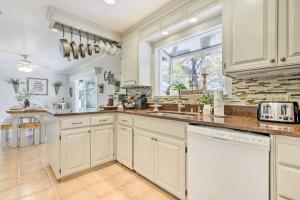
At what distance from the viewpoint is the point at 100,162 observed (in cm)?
236

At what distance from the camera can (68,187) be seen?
1.89 m

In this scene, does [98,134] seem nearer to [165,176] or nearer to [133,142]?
[133,142]

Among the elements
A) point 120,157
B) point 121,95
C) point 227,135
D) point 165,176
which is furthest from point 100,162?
point 227,135

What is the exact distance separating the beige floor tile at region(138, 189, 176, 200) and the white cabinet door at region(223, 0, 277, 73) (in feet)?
4.85

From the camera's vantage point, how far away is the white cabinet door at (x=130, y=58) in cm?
270

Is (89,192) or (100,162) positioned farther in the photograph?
(100,162)

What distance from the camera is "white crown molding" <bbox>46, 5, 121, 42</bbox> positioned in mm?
2141

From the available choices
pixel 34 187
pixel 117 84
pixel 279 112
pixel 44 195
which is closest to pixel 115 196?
pixel 44 195

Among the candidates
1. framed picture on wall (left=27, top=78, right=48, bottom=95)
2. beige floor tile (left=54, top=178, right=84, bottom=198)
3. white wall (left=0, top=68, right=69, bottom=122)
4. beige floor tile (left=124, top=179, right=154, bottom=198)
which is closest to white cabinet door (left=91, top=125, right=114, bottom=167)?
beige floor tile (left=54, top=178, right=84, bottom=198)

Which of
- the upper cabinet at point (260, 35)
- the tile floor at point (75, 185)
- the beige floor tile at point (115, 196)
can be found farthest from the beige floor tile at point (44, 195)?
the upper cabinet at point (260, 35)

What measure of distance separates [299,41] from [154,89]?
1948mm

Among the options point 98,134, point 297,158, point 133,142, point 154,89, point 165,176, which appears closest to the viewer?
point 297,158

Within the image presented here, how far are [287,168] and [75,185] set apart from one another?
2124 mm

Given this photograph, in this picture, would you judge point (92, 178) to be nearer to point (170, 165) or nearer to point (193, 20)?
point (170, 165)
